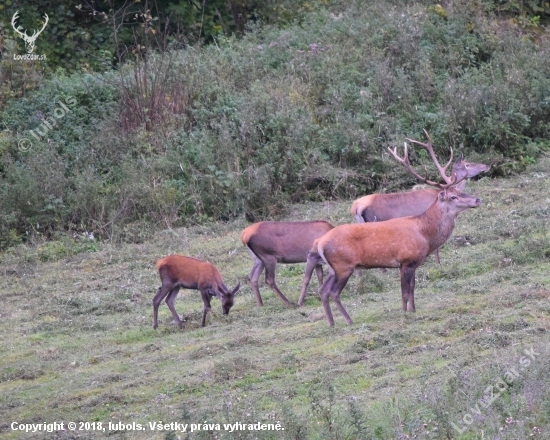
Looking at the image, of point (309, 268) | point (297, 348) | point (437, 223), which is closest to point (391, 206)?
point (309, 268)

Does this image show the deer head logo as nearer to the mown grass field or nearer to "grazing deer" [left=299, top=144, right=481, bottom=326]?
the mown grass field

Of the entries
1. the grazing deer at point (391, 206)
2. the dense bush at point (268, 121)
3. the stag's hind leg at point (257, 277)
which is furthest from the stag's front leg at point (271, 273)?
the dense bush at point (268, 121)

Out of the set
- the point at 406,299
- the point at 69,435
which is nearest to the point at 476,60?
the point at 406,299

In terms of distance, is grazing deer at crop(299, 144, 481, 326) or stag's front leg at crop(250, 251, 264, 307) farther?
stag's front leg at crop(250, 251, 264, 307)

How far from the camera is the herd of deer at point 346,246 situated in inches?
369

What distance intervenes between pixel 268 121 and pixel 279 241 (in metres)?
5.59

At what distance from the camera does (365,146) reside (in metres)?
16.1

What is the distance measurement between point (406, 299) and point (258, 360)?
1593 mm

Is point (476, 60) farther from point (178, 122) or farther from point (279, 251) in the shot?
point (279, 251)

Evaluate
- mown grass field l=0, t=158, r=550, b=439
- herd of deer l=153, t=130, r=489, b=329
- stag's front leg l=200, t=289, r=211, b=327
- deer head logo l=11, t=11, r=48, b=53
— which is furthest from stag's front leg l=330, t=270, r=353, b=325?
deer head logo l=11, t=11, r=48, b=53

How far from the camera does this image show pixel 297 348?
8.74 metres

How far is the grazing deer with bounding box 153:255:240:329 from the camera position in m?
10.7

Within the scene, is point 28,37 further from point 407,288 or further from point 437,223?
point 407,288

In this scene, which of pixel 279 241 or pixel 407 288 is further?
pixel 279 241
